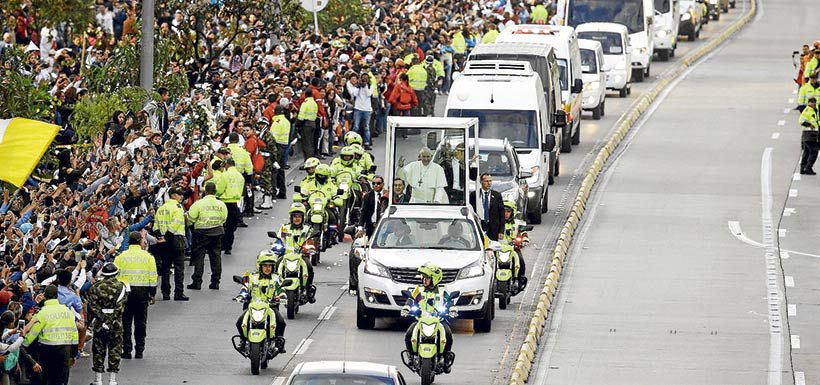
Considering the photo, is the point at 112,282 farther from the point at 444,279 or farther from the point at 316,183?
the point at 316,183

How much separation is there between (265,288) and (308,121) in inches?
567

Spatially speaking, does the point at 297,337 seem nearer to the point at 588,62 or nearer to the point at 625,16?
the point at 588,62

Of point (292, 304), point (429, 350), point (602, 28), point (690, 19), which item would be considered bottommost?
point (292, 304)

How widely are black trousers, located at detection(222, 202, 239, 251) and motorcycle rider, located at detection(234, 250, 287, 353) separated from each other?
5.24 m

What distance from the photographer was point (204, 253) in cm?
2767

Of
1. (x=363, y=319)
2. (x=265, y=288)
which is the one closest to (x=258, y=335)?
(x=265, y=288)

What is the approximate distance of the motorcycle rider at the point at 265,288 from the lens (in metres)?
22.9

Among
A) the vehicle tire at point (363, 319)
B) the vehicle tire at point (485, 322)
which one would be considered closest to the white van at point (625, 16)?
the vehicle tire at point (485, 322)

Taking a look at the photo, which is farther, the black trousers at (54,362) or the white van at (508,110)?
the white van at (508,110)

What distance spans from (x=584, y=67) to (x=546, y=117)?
459 inches

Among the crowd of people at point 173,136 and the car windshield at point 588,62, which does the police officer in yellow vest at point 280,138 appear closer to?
the crowd of people at point 173,136

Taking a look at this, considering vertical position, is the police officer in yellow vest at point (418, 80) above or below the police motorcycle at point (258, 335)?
above

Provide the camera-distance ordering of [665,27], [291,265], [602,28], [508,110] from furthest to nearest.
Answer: [665,27], [602,28], [508,110], [291,265]

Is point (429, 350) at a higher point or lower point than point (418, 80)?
lower
